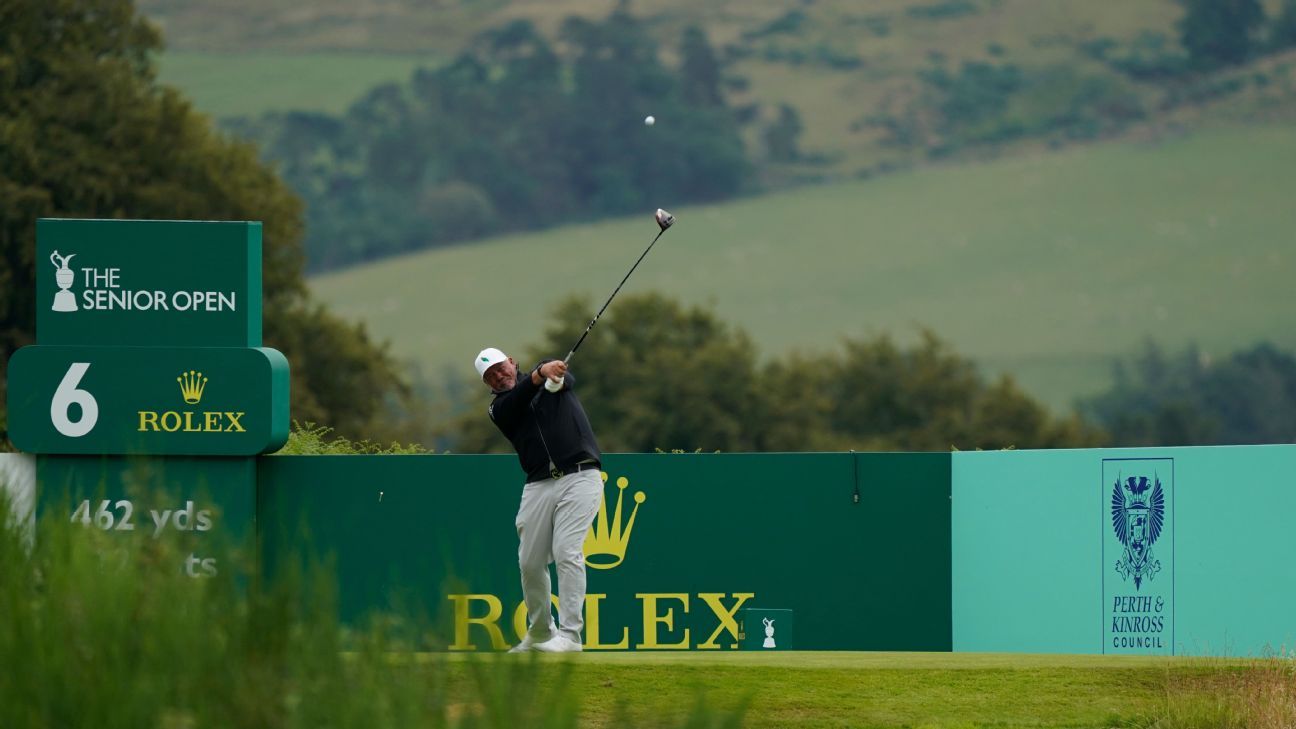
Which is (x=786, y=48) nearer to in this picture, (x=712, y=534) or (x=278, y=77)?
(x=278, y=77)

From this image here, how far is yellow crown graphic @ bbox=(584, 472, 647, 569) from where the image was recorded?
52.6 ft

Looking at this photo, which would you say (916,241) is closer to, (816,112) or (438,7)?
(816,112)

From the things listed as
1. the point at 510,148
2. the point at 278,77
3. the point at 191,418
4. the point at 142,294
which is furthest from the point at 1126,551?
the point at 278,77

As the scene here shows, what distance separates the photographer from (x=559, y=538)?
1283cm

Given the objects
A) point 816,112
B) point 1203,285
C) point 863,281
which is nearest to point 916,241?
point 863,281

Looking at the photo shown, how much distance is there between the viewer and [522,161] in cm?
15212

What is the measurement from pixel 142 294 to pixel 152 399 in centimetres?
81

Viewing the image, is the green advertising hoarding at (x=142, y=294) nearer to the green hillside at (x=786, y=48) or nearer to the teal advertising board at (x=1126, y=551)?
the teal advertising board at (x=1126, y=551)

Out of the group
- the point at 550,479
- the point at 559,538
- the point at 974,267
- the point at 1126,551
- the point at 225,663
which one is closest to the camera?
the point at 225,663

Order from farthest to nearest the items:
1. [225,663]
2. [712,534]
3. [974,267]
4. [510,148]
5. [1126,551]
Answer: [510,148]
[974,267]
[712,534]
[1126,551]
[225,663]

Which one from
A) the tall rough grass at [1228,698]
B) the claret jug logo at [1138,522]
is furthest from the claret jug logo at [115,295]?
the tall rough grass at [1228,698]

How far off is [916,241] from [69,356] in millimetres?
128471

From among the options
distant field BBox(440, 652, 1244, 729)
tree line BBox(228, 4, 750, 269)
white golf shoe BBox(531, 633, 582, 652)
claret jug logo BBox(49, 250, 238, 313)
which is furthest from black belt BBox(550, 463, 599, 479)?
tree line BBox(228, 4, 750, 269)

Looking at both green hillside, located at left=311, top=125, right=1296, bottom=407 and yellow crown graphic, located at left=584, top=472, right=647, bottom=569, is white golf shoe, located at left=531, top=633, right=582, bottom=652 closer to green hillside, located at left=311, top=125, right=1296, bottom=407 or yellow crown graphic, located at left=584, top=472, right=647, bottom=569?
yellow crown graphic, located at left=584, top=472, right=647, bottom=569
